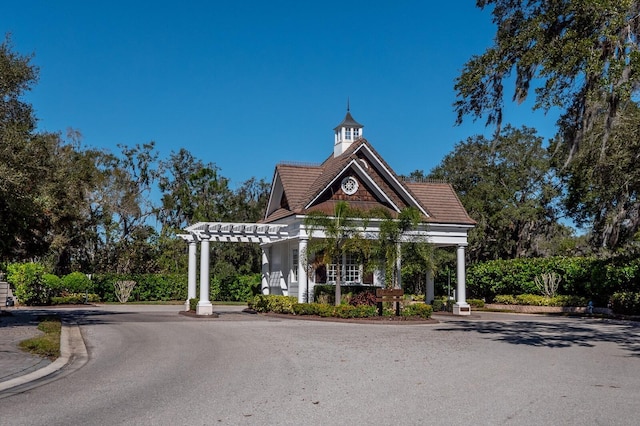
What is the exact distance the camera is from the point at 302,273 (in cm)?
2756

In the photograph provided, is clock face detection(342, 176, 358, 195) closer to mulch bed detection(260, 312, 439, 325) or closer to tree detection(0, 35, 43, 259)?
mulch bed detection(260, 312, 439, 325)

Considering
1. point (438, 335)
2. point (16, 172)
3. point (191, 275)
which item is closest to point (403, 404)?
point (438, 335)

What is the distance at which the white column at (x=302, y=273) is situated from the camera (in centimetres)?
2700

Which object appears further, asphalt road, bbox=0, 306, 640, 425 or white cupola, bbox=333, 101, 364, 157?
white cupola, bbox=333, 101, 364, 157

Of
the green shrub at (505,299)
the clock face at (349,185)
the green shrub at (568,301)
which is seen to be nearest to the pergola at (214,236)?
the clock face at (349,185)

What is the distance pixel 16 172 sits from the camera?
16859 millimetres

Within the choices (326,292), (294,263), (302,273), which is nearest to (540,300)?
(326,292)

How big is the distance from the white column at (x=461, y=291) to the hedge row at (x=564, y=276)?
6.06m

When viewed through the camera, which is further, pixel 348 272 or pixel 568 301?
pixel 568 301

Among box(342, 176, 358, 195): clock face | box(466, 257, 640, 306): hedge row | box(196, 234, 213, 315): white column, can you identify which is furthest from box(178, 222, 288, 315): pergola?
box(466, 257, 640, 306): hedge row

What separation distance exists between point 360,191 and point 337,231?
15.5 feet

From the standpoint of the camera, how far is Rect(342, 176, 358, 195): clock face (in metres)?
29.7

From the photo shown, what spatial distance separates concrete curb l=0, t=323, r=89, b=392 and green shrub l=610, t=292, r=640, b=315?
2129 cm

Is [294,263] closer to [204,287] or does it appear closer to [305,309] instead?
[305,309]
